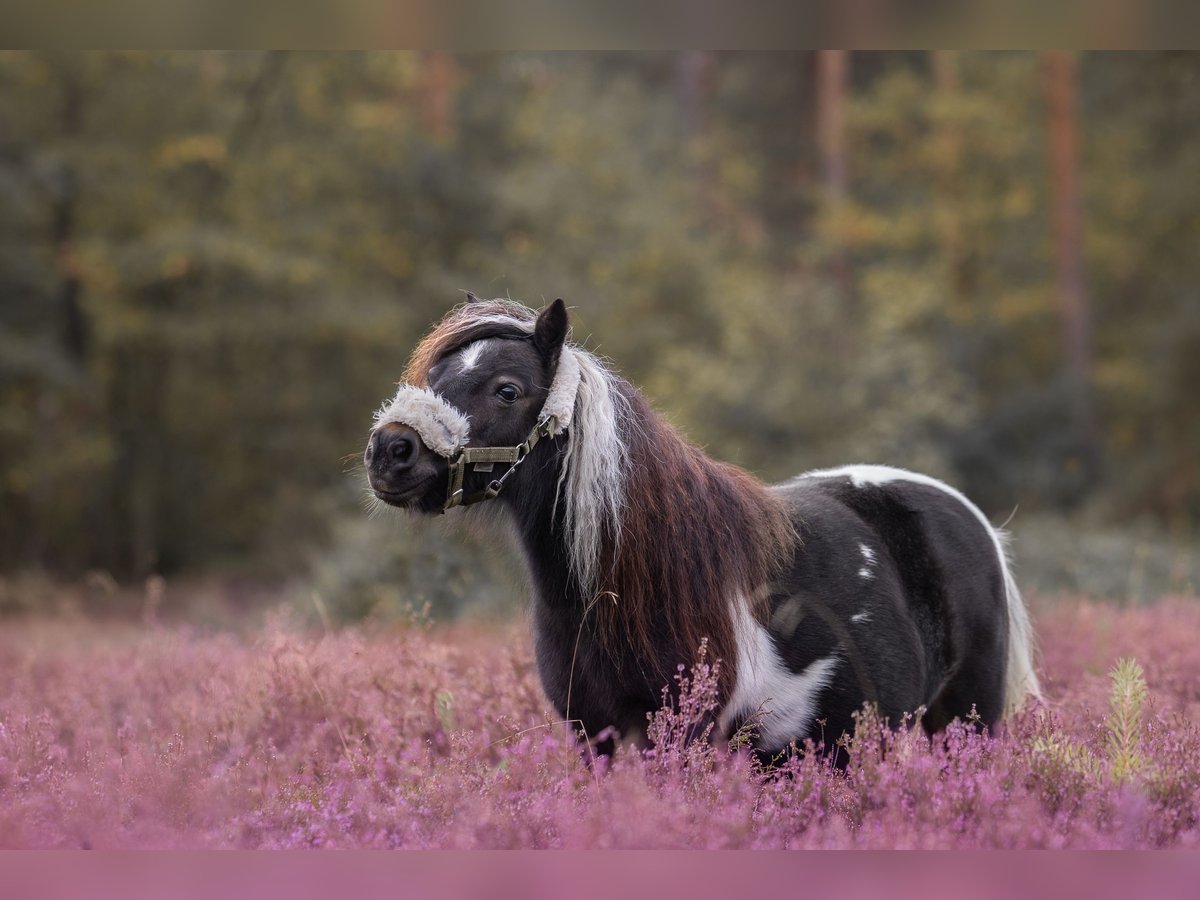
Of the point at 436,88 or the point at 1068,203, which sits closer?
the point at 436,88

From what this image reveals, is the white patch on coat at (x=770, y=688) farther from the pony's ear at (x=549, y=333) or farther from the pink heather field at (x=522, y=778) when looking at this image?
the pony's ear at (x=549, y=333)

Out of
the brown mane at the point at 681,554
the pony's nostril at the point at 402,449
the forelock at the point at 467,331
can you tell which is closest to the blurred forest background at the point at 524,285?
the brown mane at the point at 681,554

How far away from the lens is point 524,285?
1822 cm

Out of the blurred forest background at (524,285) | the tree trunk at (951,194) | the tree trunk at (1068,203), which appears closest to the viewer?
the blurred forest background at (524,285)

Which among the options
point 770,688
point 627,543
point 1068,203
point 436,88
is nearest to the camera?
point 627,543

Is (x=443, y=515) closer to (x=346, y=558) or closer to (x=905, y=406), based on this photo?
(x=346, y=558)

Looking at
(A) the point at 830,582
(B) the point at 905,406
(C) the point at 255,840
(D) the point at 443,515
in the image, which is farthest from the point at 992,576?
(B) the point at 905,406

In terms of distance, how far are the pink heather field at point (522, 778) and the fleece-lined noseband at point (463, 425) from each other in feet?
3.03

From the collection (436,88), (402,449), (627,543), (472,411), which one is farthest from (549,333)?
(436,88)

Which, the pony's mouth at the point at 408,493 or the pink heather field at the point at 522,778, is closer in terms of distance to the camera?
the pink heather field at the point at 522,778

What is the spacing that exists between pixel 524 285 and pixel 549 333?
14.4 meters

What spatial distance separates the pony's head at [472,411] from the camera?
12.5 feet

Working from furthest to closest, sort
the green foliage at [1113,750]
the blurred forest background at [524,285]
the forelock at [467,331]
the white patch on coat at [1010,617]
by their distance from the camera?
the blurred forest background at [524,285] < the white patch on coat at [1010,617] < the forelock at [467,331] < the green foliage at [1113,750]

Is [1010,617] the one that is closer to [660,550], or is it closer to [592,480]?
[660,550]
